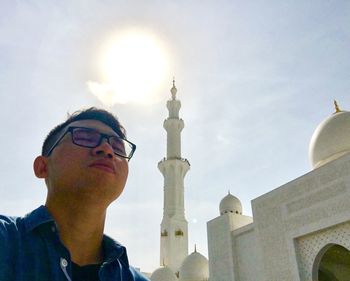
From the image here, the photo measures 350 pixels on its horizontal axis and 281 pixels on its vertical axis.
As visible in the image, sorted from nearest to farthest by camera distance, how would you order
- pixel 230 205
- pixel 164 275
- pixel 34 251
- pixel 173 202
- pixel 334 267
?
pixel 34 251, pixel 334 267, pixel 230 205, pixel 164 275, pixel 173 202

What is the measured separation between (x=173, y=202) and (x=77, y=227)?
15.8 m

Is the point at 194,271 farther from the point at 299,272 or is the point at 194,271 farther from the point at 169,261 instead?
the point at 299,272

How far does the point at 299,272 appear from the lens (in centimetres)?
835

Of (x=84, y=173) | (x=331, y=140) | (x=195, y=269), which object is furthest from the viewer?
(x=195, y=269)

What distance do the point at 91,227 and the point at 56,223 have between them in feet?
0.42

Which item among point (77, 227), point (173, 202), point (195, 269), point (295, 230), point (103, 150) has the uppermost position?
point (173, 202)

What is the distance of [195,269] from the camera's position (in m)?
14.0

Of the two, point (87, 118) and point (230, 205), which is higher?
point (230, 205)

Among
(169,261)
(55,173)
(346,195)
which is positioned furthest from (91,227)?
(169,261)

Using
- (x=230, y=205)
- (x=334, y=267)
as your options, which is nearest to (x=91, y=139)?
(x=334, y=267)

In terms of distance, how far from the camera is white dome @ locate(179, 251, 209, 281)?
45.6 ft

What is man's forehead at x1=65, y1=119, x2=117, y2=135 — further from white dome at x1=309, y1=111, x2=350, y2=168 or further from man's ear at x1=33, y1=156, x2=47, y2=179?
white dome at x1=309, y1=111, x2=350, y2=168

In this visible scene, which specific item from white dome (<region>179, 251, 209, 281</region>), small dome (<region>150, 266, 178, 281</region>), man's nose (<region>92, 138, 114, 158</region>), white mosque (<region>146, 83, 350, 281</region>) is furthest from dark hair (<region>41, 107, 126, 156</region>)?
small dome (<region>150, 266, 178, 281</region>)

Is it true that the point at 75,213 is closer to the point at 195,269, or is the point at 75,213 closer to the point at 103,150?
the point at 103,150
